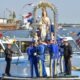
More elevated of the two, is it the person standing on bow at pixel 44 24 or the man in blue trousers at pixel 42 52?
the person standing on bow at pixel 44 24

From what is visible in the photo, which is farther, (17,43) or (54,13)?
(17,43)

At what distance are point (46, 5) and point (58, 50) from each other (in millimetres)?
2362

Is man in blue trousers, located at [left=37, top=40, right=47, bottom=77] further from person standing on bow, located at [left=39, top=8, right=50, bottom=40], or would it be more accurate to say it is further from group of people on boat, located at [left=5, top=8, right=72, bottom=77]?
person standing on bow, located at [left=39, top=8, right=50, bottom=40]

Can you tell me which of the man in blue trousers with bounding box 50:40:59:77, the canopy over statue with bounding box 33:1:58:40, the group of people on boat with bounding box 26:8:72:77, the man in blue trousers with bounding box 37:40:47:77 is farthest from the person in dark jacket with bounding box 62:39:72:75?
the canopy over statue with bounding box 33:1:58:40

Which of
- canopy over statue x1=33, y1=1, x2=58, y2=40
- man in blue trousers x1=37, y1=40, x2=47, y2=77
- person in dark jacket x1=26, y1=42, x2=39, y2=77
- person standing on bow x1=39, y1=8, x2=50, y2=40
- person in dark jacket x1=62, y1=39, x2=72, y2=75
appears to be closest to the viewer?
man in blue trousers x1=37, y1=40, x2=47, y2=77

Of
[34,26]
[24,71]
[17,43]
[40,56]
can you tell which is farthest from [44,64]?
[17,43]

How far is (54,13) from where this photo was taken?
22.1 metres

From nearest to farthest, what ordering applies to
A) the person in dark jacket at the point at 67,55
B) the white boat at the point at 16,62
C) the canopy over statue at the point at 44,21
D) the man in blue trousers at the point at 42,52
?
the man in blue trousers at the point at 42,52
the person in dark jacket at the point at 67,55
the canopy over statue at the point at 44,21
the white boat at the point at 16,62

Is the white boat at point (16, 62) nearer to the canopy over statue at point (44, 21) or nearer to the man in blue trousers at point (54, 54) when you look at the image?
the canopy over statue at point (44, 21)

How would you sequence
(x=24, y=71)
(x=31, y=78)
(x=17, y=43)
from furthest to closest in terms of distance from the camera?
1. (x=17, y=43)
2. (x=24, y=71)
3. (x=31, y=78)

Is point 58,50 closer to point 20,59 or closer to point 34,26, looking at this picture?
point 34,26

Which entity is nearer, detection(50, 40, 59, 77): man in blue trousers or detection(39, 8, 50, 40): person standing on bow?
detection(50, 40, 59, 77): man in blue trousers

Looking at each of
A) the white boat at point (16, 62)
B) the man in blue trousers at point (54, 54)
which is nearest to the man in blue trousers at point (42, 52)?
the man in blue trousers at point (54, 54)

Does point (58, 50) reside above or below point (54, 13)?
below
